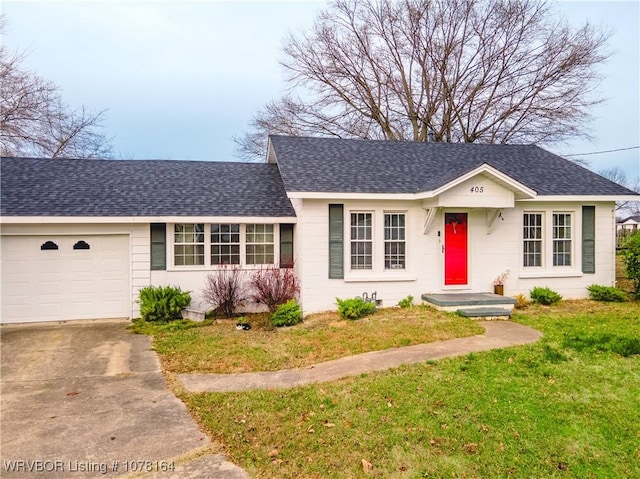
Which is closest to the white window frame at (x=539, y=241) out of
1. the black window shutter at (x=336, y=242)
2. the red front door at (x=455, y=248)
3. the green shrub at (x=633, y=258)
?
the red front door at (x=455, y=248)

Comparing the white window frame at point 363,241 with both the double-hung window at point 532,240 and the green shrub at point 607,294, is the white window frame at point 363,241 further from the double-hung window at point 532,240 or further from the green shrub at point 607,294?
the green shrub at point 607,294

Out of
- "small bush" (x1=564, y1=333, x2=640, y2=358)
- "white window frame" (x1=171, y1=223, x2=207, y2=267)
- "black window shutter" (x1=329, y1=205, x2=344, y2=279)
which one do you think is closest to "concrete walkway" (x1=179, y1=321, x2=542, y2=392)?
"small bush" (x1=564, y1=333, x2=640, y2=358)

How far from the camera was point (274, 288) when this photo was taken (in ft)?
33.2

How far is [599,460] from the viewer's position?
363cm

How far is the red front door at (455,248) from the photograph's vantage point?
1083 cm

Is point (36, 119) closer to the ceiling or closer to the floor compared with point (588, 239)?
closer to the ceiling

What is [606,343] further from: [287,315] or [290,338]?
[287,315]

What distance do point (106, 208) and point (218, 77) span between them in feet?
41.5

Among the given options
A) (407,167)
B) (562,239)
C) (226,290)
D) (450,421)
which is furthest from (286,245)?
(562,239)

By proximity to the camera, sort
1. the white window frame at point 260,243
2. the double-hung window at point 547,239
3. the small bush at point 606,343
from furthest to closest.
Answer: the double-hung window at point 547,239 < the white window frame at point 260,243 < the small bush at point 606,343

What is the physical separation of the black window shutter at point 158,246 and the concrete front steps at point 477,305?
6888 millimetres

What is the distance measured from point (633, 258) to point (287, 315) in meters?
9.68

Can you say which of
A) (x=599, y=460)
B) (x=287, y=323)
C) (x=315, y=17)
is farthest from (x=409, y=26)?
(x=599, y=460)

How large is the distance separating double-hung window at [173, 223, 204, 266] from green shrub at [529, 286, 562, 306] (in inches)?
355
